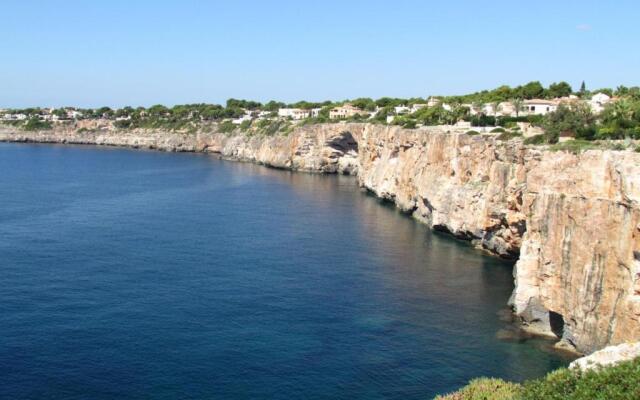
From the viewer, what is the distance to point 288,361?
34.1m

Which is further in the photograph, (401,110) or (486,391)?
(401,110)

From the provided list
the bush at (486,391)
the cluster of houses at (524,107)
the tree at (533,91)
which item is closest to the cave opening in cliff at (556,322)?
the bush at (486,391)

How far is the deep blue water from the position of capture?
1264 inches

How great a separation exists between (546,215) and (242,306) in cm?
2013

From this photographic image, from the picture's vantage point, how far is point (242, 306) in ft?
139

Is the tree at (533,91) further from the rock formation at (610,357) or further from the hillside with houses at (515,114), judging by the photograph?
the rock formation at (610,357)

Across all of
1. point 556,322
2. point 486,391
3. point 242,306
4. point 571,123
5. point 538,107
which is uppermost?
point 538,107

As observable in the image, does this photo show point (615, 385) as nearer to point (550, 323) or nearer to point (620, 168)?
point (620, 168)

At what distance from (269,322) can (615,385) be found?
24362mm

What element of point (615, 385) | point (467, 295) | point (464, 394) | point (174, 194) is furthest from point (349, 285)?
point (174, 194)

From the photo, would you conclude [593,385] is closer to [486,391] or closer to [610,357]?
[610,357]

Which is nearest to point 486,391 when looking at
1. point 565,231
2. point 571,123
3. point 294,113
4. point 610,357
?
point 610,357

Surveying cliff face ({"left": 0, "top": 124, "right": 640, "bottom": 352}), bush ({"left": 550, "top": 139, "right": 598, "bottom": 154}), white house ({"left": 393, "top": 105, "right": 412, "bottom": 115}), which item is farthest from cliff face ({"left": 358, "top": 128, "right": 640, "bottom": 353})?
white house ({"left": 393, "top": 105, "right": 412, "bottom": 115})

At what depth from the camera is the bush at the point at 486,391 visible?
23328mm
